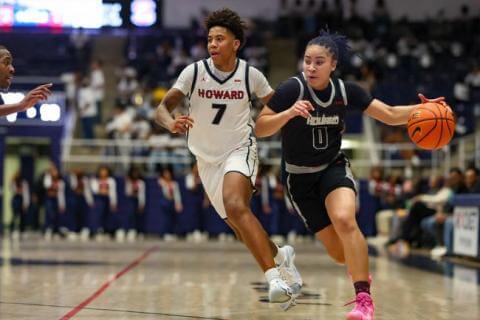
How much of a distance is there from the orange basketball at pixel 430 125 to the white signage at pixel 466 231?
658 centimetres

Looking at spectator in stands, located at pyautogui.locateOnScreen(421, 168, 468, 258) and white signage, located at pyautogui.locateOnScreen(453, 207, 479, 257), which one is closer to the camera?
white signage, located at pyautogui.locateOnScreen(453, 207, 479, 257)

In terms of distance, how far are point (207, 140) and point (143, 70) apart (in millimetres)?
20325

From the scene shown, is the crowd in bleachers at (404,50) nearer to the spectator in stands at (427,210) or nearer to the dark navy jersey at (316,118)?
the spectator in stands at (427,210)

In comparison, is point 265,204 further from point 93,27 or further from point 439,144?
point 439,144

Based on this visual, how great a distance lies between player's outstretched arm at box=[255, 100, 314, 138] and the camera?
18.8 ft

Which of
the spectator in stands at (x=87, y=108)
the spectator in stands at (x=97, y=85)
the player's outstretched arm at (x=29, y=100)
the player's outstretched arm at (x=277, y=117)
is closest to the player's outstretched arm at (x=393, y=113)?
the player's outstretched arm at (x=277, y=117)

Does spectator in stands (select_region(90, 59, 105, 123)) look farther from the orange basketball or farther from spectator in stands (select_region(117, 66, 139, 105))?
the orange basketball

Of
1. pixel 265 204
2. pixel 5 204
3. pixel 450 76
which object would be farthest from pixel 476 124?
pixel 5 204

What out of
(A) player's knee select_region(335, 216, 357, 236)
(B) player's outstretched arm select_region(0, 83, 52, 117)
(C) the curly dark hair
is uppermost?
(C) the curly dark hair

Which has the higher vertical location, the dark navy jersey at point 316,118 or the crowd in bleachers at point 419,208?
the dark navy jersey at point 316,118

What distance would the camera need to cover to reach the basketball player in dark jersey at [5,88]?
6895 millimetres

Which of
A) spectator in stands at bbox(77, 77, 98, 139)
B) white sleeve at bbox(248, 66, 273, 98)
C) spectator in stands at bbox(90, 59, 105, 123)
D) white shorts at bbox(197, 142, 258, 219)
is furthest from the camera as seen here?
spectator in stands at bbox(90, 59, 105, 123)

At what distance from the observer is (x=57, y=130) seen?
2523 centimetres

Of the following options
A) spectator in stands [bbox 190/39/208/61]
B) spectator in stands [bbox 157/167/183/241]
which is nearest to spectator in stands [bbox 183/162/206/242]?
spectator in stands [bbox 157/167/183/241]
